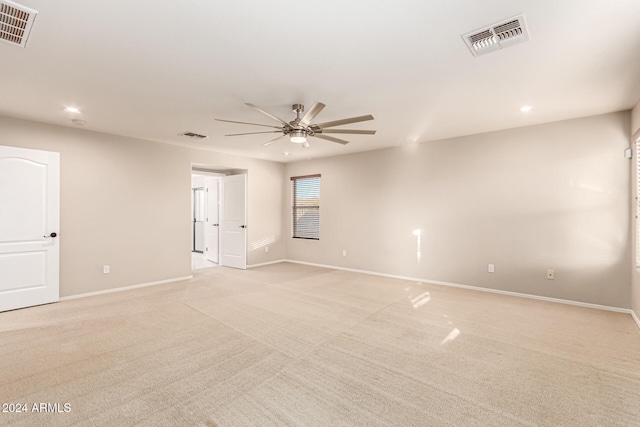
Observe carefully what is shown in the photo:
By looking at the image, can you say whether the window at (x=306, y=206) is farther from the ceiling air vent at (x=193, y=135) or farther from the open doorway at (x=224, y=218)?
the ceiling air vent at (x=193, y=135)

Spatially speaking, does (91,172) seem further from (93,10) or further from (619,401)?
(619,401)

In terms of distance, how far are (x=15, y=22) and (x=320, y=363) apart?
330 centimetres

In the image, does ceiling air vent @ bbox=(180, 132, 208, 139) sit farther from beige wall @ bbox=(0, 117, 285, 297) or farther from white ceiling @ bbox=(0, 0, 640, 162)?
beige wall @ bbox=(0, 117, 285, 297)

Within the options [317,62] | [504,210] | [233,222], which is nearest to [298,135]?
[317,62]

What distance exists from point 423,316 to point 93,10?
4131mm

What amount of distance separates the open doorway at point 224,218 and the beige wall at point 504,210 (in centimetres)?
229

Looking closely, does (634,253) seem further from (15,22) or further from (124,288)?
(124,288)

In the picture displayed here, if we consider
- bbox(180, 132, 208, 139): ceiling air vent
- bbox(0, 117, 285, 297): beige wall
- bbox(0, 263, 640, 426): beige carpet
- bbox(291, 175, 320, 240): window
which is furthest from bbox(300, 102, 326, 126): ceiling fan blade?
bbox(291, 175, 320, 240): window

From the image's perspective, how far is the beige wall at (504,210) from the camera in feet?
12.8

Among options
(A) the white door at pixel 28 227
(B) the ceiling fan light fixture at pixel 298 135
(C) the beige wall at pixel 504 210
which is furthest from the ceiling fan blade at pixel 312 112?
(A) the white door at pixel 28 227

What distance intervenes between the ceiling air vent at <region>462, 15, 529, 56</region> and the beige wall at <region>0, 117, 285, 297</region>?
510 centimetres

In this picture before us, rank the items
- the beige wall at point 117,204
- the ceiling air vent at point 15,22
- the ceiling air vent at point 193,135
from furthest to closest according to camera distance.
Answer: the ceiling air vent at point 193,135 < the beige wall at point 117,204 < the ceiling air vent at point 15,22

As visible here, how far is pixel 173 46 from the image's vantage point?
2252 millimetres

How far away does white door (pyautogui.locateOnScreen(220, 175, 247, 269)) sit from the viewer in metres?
6.75
